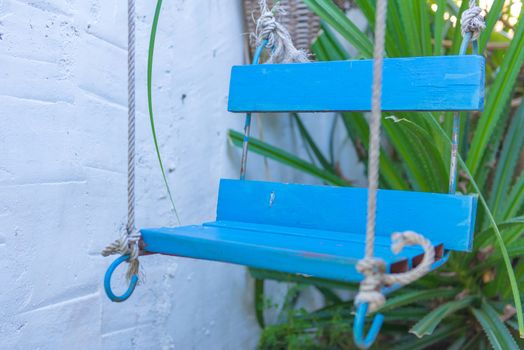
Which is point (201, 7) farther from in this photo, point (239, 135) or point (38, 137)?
point (38, 137)

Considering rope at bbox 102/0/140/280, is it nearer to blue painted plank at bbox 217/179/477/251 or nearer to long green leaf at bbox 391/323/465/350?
blue painted plank at bbox 217/179/477/251

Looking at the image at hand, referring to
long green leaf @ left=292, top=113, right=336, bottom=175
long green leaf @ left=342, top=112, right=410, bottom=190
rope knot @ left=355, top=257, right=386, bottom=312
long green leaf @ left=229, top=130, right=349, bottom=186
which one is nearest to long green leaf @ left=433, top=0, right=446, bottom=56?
Result: long green leaf @ left=342, top=112, right=410, bottom=190

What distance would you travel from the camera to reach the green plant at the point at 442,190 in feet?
4.23

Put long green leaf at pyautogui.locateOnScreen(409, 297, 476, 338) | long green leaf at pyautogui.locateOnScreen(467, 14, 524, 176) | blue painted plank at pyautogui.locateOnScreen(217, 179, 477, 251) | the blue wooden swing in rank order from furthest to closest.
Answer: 1. long green leaf at pyautogui.locateOnScreen(467, 14, 524, 176)
2. long green leaf at pyautogui.locateOnScreen(409, 297, 476, 338)
3. blue painted plank at pyautogui.locateOnScreen(217, 179, 477, 251)
4. the blue wooden swing

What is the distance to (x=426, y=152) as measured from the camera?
1.42 meters

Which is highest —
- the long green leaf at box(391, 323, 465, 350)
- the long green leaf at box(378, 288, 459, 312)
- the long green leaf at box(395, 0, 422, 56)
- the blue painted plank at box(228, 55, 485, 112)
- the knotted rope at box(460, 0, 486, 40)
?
the long green leaf at box(395, 0, 422, 56)

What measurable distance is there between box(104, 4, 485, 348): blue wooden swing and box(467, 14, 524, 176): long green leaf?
12.1 inches

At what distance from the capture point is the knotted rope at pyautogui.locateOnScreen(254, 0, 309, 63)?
1217 mm

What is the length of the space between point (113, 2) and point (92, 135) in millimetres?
270

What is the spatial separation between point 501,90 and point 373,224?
75 cm

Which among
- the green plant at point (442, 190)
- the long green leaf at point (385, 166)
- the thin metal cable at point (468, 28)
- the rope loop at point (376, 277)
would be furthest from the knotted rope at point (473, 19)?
the long green leaf at point (385, 166)

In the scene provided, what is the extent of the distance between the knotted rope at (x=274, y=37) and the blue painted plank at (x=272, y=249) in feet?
1.39

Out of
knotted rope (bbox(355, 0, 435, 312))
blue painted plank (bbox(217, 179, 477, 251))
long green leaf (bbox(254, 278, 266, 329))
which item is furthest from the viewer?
long green leaf (bbox(254, 278, 266, 329))

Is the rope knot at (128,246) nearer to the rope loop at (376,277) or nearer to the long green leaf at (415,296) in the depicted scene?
the rope loop at (376,277)
